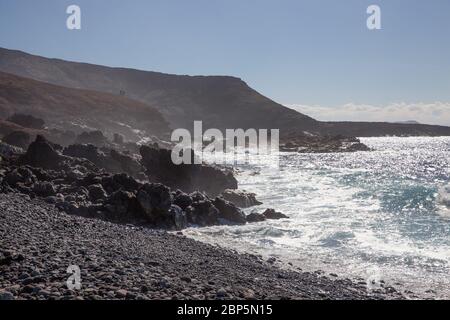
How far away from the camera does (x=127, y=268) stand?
412 inches

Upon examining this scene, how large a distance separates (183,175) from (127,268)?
74.2 feet

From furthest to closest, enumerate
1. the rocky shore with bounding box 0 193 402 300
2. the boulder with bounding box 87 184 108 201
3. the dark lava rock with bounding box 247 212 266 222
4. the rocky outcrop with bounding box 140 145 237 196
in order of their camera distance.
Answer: the rocky outcrop with bounding box 140 145 237 196 < the dark lava rock with bounding box 247 212 266 222 < the boulder with bounding box 87 184 108 201 < the rocky shore with bounding box 0 193 402 300

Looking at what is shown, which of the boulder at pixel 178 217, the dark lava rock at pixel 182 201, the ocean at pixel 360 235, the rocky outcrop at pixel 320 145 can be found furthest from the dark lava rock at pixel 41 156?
the rocky outcrop at pixel 320 145

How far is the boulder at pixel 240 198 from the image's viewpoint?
2938 centimetres

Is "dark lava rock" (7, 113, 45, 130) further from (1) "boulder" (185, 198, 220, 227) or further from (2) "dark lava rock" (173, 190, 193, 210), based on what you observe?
(1) "boulder" (185, 198, 220, 227)

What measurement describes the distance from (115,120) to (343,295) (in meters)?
84.6

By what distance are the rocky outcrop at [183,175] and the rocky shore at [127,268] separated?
1537cm

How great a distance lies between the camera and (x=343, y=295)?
11.9m

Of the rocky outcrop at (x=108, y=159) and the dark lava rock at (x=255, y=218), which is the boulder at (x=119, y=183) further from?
the rocky outcrop at (x=108, y=159)

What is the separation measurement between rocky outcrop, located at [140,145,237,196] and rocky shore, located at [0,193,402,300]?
15.4 metres

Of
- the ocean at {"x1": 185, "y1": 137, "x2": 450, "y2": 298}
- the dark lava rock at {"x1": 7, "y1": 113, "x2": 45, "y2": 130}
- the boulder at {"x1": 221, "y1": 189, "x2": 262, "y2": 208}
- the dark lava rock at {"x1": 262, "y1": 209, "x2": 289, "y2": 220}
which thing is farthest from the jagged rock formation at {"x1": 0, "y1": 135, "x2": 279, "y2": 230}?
the dark lava rock at {"x1": 7, "y1": 113, "x2": 45, "y2": 130}

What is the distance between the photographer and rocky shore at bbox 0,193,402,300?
8.79m
